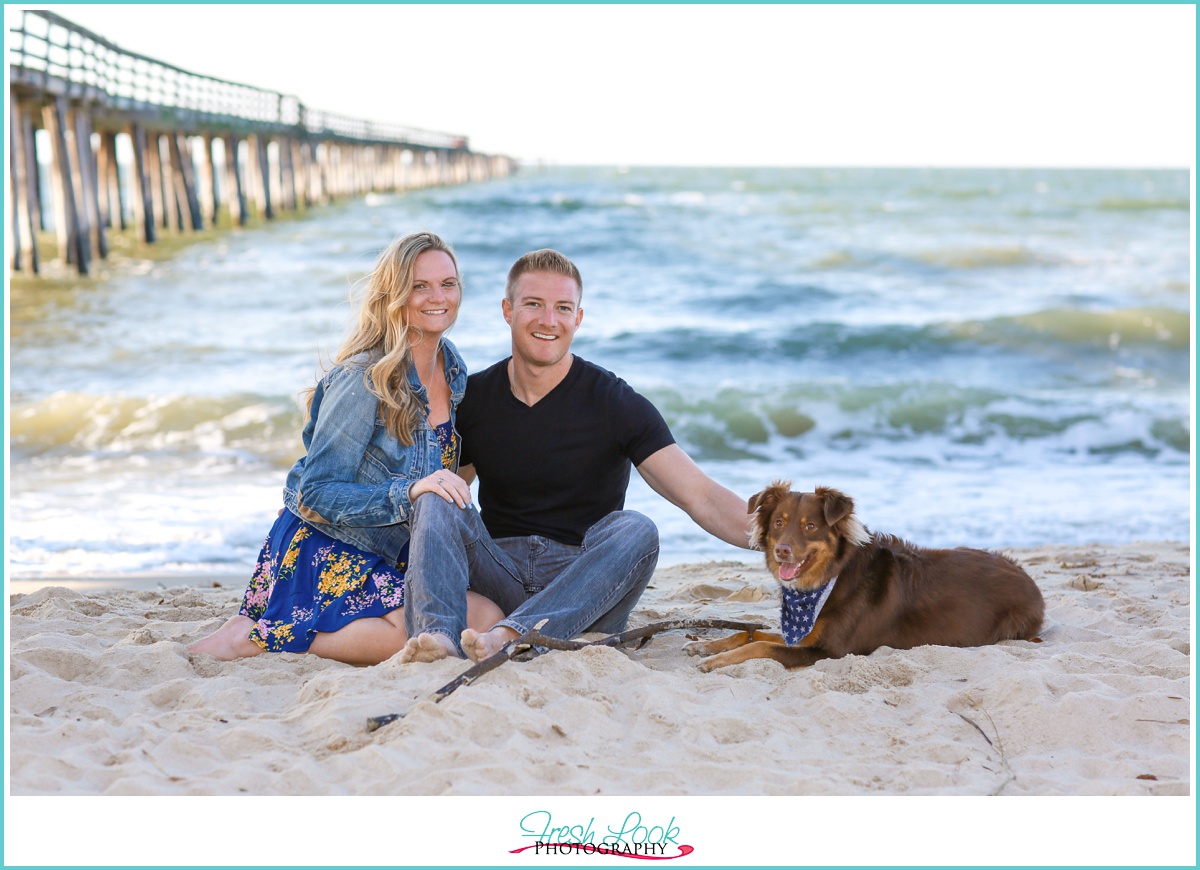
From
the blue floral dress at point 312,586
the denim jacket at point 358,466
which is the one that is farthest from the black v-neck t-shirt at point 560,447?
the blue floral dress at point 312,586

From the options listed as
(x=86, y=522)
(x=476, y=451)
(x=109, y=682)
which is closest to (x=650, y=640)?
(x=476, y=451)

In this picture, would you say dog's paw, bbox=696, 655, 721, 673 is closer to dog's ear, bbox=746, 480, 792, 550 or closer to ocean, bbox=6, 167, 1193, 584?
dog's ear, bbox=746, 480, 792, 550

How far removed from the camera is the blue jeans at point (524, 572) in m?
3.52

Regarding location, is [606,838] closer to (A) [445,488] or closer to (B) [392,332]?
(A) [445,488]

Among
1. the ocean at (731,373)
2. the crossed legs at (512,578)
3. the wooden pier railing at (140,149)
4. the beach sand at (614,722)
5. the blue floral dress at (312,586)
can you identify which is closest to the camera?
the beach sand at (614,722)

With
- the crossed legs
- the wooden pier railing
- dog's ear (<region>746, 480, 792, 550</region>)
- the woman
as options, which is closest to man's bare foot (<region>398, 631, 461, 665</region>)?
the crossed legs

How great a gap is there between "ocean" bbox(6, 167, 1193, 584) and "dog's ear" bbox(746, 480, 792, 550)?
0.86 m

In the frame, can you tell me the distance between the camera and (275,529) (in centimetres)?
390

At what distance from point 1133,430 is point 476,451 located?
25.6 feet

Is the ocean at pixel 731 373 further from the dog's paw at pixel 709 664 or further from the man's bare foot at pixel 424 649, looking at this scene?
the dog's paw at pixel 709 664

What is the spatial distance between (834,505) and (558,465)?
1.04 meters

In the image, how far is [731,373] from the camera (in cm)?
1256

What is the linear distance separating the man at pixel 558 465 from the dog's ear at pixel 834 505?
0.38 metres

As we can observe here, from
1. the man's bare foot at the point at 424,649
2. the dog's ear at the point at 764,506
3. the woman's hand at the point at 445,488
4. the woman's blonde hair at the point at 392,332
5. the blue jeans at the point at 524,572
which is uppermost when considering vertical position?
the woman's blonde hair at the point at 392,332
